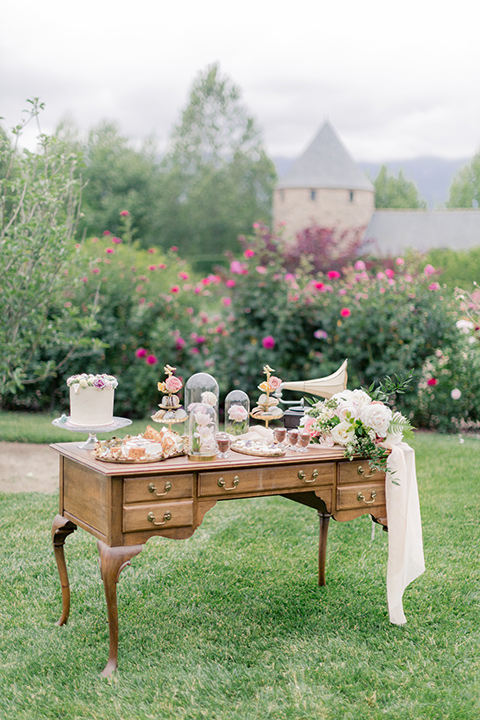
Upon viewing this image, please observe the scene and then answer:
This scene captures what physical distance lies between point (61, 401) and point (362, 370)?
388 cm

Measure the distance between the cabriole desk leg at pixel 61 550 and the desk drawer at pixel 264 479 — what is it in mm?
809

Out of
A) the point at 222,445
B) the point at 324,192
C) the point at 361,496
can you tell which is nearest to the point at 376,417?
the point at 361,496

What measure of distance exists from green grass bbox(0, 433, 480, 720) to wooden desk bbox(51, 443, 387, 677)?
0.81 ft

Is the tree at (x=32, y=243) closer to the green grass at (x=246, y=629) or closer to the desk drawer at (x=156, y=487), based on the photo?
the green grass at (x=246, y=629)

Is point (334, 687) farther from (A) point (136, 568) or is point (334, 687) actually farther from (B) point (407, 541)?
(A) point (136, 568)

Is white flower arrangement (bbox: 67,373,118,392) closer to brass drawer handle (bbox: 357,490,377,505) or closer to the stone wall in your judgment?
brass drawer handle (bbox: 357,490,377,505)

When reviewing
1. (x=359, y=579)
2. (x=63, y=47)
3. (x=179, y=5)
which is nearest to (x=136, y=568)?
(x=359, y=579)

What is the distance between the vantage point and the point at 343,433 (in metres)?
3.27

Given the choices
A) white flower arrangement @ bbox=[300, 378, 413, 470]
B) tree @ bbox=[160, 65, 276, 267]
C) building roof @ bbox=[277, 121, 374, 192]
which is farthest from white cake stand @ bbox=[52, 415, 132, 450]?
tree @ bbox=[160, 65, 276, 267]

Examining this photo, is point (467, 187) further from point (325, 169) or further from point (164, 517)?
point (164, 517)

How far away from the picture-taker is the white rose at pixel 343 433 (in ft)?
10.7

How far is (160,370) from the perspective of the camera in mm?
8469

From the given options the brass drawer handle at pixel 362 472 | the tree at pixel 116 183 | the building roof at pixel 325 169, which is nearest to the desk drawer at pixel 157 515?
the brass drawer handle at pixel 362 472

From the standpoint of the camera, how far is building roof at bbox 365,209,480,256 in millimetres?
Answer: 35719
